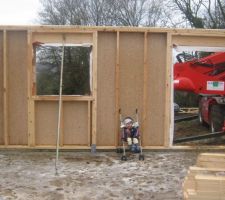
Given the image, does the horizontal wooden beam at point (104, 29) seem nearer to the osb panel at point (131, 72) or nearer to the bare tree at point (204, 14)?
the osb panel at point (131, 72)

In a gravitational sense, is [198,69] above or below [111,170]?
above

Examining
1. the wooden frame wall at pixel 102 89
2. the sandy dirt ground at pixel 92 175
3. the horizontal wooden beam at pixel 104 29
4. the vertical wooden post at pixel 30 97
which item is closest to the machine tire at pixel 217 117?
the sandy dirt ground at pixel 92 175

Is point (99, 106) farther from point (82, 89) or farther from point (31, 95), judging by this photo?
point (82, 89)

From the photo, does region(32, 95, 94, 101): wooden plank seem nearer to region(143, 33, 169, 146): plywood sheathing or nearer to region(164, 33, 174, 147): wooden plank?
region(143, 33, 169, 146): plywood sheathing

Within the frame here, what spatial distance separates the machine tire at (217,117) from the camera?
451 inches

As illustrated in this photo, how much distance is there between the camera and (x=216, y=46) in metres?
9.46

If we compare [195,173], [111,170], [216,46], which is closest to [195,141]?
[216,46]

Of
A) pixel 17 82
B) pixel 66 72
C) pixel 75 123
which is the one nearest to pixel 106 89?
pixel 75 123

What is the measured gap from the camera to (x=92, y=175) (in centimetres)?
757

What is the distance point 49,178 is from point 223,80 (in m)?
4.53

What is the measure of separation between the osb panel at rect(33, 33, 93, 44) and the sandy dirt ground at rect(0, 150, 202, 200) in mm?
2205

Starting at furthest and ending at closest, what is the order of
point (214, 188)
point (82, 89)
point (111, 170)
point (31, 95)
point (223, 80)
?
point (82, 89)
point (223, 80)
point (31, 95)
point (111, 170)
point (214, 188)

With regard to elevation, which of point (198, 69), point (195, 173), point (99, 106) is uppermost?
point (198, 69)

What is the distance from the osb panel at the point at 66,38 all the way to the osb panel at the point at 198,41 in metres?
1.72
